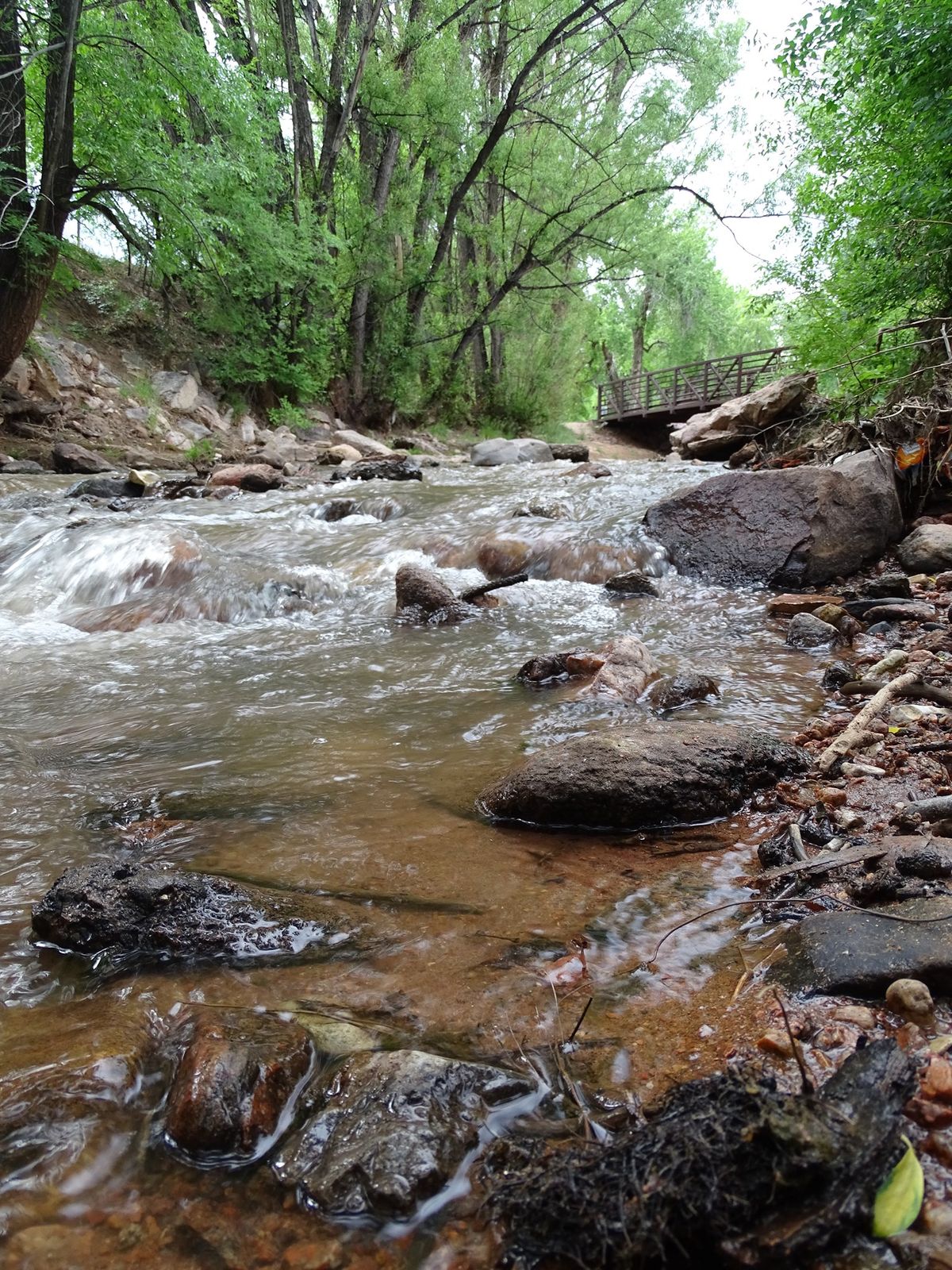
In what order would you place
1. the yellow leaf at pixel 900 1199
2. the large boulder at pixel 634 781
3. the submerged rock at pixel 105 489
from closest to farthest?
the yellow leaf at pixel 900 1199 < the large boulder at pixel 634 781 < the submerged rock at pixel 105 489

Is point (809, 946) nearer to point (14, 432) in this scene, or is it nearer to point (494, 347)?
point (14, 432)

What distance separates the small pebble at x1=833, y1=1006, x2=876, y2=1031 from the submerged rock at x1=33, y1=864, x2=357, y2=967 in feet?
3.72

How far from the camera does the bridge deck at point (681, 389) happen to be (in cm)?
2466

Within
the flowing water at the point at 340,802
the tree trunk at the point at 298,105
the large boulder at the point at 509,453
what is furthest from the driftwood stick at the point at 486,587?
the tree trunk at the point at 298,105

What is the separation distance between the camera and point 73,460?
12273mm

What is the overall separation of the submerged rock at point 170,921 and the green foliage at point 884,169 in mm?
6827

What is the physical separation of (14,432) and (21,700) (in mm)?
11171

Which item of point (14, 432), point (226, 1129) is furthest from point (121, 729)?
point (14, 432)

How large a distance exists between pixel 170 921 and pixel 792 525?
6008 millimetres

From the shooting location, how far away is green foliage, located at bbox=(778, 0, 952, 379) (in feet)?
21.5

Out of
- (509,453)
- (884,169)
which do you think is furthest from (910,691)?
(509,453)

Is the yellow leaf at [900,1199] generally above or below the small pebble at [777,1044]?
above

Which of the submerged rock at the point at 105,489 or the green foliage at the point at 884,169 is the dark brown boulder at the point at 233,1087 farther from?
the submerged rock at the point at 105,489

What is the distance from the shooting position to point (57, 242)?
35.1 feet
